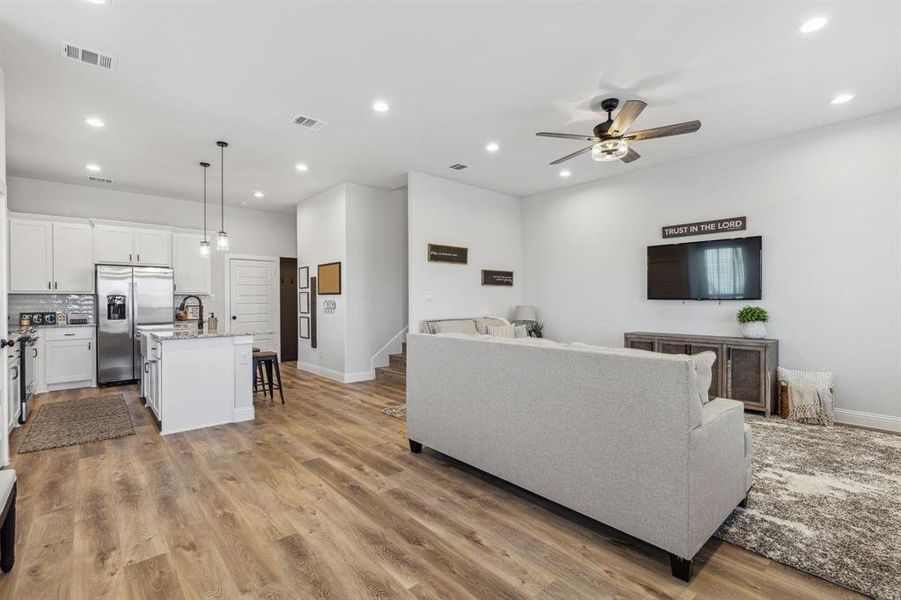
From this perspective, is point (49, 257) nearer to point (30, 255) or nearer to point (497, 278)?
point (30, 255)

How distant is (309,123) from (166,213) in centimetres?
465

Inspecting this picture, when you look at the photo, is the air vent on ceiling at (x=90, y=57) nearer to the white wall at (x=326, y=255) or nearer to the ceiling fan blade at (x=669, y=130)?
the white wall at (x=326, y=255)

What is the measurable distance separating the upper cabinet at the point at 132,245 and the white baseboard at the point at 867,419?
9344 mm

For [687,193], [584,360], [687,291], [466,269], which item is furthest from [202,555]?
[687,193]

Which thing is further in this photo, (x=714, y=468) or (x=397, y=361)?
(x=397, y=361)

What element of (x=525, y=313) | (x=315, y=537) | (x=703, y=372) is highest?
(x=525, y=313)

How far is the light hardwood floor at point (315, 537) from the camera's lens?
6.25ft

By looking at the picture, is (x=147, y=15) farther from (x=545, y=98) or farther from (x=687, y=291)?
(x=687, y=291)

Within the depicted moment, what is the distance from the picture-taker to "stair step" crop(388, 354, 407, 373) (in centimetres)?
661

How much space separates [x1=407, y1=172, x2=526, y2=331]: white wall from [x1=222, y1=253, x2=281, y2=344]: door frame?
12.8 feet

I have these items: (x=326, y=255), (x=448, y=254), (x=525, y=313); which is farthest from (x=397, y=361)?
(x=525, y=313)

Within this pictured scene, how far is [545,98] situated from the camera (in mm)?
3895

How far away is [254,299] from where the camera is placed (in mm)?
8312

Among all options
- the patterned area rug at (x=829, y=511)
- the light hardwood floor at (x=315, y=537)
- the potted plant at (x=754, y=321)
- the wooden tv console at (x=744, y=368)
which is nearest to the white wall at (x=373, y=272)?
the light hardwood floor at (x=315, y=537)
